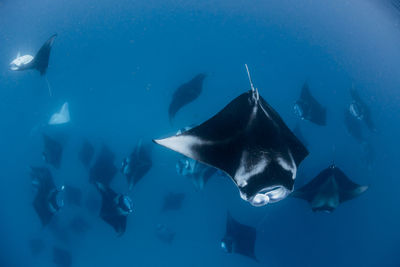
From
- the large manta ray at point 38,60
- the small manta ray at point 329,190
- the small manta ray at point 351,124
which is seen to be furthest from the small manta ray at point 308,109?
the large manta ray at point 38,60

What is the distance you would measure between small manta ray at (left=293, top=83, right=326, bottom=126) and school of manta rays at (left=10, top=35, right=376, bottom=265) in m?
0.02

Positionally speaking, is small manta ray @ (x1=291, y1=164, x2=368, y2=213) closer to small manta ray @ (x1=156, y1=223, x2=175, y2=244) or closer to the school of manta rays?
the school of manta rays

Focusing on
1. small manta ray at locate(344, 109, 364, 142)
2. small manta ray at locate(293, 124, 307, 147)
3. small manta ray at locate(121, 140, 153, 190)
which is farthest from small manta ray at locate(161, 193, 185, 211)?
small manta ray at locate(344, 109, 364, 142)

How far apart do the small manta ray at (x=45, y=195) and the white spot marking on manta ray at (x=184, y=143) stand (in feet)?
14.9

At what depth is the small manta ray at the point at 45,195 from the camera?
5613 mm

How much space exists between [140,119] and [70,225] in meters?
4.81

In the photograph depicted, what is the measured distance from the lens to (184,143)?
2398 mm

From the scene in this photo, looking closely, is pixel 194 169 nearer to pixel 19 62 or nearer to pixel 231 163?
pixel 231 163

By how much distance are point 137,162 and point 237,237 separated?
2775 mm

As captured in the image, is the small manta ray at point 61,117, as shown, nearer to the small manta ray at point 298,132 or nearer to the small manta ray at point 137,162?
the small manta ray at point 137,162

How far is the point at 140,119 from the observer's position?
970 cm

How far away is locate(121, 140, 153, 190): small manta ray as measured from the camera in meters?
5.47

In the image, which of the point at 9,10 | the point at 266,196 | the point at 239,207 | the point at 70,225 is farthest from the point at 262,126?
the point at 9,10

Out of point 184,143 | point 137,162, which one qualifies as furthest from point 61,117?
point 184,143
